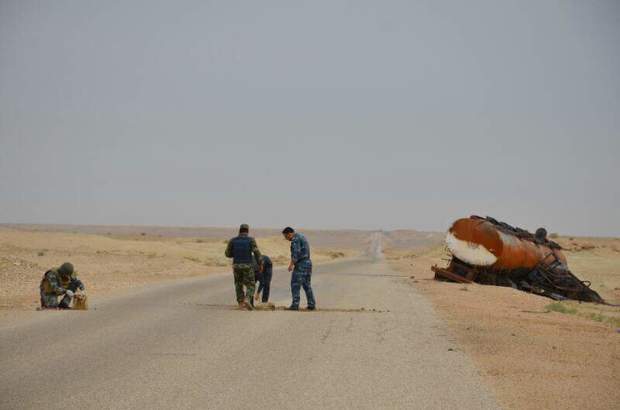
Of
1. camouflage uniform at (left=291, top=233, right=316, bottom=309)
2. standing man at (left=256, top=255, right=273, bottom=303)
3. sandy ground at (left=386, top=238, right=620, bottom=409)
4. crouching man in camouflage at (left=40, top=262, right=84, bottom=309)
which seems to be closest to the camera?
sandy ground at (left=386, top=238, right=620, bottom=409)

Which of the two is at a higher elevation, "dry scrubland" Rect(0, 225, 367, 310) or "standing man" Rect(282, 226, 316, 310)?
"standing man" Rect(282, 226, 316, 310)

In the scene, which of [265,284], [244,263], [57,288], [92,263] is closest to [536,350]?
[244,263]

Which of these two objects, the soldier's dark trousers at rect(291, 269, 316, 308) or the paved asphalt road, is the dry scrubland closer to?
the paved asphalt road

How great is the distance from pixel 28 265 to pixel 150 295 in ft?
45.8

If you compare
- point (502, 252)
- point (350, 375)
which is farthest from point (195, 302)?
point (502, 252)

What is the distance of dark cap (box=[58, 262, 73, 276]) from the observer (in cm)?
1521

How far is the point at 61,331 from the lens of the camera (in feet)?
40.4

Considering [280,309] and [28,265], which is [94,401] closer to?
Answer: [280,309]

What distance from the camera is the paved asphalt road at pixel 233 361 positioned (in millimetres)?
7664

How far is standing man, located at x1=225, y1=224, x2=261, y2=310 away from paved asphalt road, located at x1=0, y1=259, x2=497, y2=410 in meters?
0.54

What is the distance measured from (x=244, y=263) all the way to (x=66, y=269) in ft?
12.6

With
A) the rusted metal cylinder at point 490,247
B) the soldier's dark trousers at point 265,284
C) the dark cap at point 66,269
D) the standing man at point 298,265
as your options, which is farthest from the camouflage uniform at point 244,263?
the rusted metal cylinder at point 490,247

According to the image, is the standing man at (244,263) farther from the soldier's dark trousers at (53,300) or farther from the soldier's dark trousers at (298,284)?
the soldier's dark trousers at (53,300)

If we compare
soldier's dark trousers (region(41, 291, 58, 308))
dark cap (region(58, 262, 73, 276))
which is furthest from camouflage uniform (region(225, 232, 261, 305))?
soldier's dark trousers (region(41, 291, 58, 308))
